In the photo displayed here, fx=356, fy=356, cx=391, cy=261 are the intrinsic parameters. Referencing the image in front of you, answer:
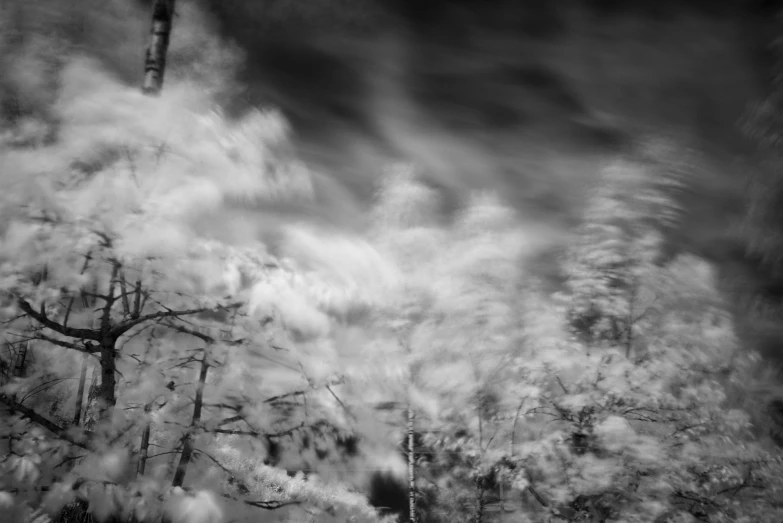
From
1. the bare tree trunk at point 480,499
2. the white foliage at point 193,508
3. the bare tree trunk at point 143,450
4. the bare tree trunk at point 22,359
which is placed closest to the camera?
the white foliage at point 193,508

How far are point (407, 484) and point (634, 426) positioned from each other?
4884mm

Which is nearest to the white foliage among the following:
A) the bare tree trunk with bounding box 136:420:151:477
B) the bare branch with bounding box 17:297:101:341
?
the bare tree trunk with bounding box 136:420:151:477

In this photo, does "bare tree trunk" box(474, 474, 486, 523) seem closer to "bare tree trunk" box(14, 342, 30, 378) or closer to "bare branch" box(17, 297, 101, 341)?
"bare branch" box(17, 297, 101, 341)

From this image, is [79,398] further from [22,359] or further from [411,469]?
[411,469]

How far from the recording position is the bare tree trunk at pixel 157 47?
8.53 ft

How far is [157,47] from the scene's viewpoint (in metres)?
2.64

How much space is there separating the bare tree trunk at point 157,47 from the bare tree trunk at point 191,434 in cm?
199

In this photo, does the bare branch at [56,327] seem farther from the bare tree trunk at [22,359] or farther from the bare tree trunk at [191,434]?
the bare tree trunk at [191,434]

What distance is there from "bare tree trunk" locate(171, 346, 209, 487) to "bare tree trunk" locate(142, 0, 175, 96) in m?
1.99

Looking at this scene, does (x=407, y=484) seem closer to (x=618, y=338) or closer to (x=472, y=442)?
(x=472, y=442)

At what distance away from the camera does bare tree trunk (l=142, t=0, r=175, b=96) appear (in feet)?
8.53

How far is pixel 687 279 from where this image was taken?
3994mm

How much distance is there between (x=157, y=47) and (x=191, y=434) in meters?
2.71

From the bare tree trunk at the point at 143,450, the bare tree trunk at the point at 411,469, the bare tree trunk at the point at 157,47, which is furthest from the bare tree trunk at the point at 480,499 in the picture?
the bare tree trunk at the point at 157,47
